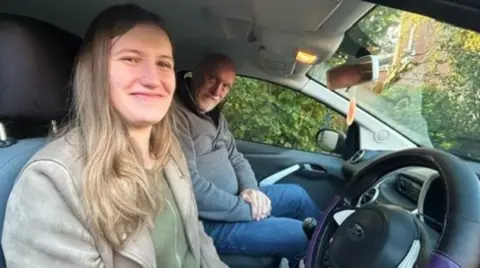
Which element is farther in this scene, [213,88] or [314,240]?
[213,88]

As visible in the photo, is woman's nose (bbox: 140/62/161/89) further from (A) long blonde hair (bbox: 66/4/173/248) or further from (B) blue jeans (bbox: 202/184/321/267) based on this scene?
(B) blue jeans (bbox: 202/184/321/267)

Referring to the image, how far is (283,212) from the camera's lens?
3057 mm

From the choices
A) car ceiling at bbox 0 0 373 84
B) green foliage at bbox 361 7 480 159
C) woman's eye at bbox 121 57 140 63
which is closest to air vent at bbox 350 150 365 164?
green foliage at bbox 361 7 480 159

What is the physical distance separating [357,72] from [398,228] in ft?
4.10

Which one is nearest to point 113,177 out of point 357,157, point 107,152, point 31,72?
point 107,152

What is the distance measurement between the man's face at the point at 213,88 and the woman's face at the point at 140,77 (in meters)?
1.19

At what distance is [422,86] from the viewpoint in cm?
293

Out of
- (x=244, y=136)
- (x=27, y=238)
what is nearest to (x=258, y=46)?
(x=244, y=136)

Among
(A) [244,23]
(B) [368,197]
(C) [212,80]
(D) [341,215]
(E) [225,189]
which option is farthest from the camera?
(C) [212,80]

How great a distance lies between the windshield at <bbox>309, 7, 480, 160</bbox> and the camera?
8.36ft

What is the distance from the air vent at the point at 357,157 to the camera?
3227mm

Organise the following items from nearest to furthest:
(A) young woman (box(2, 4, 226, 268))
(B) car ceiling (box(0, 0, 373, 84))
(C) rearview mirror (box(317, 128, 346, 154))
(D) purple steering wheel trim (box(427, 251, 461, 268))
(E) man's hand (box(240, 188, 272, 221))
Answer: (D) purple steering wheel trim (box(427, 251, 461, 268))
(A) young woman (box(2, 4, 226, 268))
(B) car ceiling (box(0, 0, 373, 84))
(E) man's hand (box(240, 188, 272, 221))
(C) rearview mirror (box(317, 128, 346, 154))

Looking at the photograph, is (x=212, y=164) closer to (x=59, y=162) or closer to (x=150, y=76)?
(x=150, y=76)

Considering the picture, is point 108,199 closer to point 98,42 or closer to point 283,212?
point 98,42
